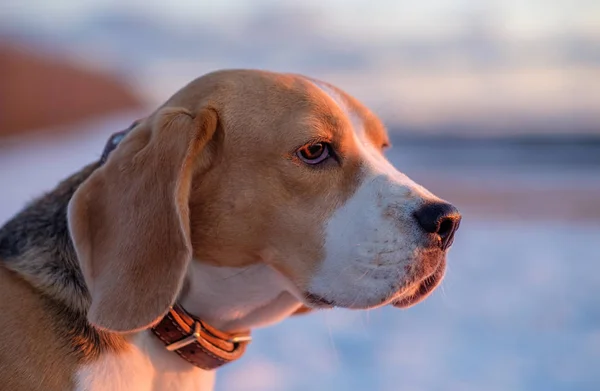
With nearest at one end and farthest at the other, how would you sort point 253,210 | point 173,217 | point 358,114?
1. point 173,217
2. point 253,210
3. point 358,114

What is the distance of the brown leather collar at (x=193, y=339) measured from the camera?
311 cm

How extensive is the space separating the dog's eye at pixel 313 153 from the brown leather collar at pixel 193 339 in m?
0.69

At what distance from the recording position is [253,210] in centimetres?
310

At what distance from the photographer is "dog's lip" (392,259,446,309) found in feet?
10.2

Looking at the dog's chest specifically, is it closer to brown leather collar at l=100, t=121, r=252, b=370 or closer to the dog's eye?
brown leather collar at l=100, t=121, r=252, b=370

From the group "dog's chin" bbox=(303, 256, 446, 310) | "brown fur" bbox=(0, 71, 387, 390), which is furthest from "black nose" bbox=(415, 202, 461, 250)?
"brown fur" bbox=(0, 71, 387, 390)

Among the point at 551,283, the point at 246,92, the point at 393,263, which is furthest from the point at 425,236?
the point at 551,283

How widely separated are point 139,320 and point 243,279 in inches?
17.5

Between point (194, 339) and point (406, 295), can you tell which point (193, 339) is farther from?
point (406, 295)

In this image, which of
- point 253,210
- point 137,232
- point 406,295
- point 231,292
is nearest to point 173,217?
point 137,232

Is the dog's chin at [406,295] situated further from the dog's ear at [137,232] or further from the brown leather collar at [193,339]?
the dog's ear at [137,232]

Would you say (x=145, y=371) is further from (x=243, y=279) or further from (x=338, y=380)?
(x=338, y=380)

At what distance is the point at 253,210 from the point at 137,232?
0.42 meters

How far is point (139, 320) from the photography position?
115 inches
